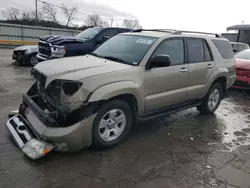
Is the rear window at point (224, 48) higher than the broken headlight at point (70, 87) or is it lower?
higher

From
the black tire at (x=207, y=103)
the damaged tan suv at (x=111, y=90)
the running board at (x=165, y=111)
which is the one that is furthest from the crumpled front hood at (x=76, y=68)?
the black tire at (x=207, y=103)

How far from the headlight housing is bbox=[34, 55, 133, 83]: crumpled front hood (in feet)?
12.4

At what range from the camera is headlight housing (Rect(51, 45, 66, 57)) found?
757 centimetres

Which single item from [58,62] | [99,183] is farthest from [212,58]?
[99,183]

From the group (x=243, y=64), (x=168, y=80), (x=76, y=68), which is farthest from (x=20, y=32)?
(x=168, y=80)

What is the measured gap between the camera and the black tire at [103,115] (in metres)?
3.33

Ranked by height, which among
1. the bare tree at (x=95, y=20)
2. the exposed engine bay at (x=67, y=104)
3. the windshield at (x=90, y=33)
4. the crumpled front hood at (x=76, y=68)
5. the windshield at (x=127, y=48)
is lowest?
the exposed engine bay at (x=67, y=104)

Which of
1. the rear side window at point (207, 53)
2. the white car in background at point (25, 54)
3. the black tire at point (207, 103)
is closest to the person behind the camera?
the rear side window at point (207, 53)

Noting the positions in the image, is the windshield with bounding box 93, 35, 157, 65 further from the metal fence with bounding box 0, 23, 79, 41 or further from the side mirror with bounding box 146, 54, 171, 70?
the metal fence with bounding box 0, 23, 79, 41

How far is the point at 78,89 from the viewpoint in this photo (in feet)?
10.3

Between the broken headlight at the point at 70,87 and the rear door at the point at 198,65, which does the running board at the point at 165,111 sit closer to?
the rear door at the point at 198,65

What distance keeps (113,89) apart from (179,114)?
2746 millimetres

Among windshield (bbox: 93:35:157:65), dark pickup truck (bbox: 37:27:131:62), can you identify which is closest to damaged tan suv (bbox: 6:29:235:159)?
windshield (bbox: 93:35:157:65)

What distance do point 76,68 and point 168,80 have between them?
66.2 inches
